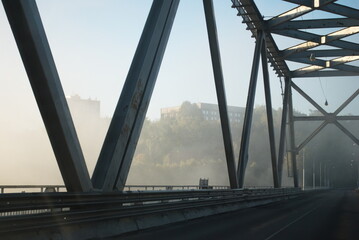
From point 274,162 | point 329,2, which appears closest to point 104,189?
Result: point 329,2

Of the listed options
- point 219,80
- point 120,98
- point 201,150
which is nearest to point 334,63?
point 219,80

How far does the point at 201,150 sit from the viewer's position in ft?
347

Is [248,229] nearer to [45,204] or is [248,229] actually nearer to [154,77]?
[154,77]

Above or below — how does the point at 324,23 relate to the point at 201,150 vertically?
above

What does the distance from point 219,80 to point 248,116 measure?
550 cm

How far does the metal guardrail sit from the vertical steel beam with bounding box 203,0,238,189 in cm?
541

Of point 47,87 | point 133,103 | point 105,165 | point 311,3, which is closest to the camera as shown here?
point 47,87

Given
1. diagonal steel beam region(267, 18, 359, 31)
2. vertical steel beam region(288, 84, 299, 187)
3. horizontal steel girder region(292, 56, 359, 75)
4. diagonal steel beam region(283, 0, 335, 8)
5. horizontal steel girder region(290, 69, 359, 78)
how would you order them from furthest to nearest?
1. vertical steel beam region(288, 84, 299, 187)
2. horizontal steel girder region(290, 69, 359, 78)
3. horizontal steel girder region(292, 56, 359, 75)
4. diagonal steel beam region(267, 18, 359, 31)
5. diagonal steel beam region(283, 0, 335, 8)

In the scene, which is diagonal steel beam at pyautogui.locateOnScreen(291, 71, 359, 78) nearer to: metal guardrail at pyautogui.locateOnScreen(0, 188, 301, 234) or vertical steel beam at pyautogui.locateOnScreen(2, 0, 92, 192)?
metal guardrail at pyautogui.locateOnScreen(0, 188, 301, 234)

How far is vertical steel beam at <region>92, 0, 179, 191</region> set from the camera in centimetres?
1117

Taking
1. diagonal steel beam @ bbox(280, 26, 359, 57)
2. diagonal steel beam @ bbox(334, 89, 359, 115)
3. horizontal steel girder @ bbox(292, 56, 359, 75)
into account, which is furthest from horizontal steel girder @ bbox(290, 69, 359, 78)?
diagonal steel beam @ bbox(280, 26, 359, 57)

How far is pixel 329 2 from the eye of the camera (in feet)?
A: 86.2

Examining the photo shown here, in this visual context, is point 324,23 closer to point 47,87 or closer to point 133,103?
point 133,103

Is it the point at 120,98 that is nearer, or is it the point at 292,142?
the point at 120,98
